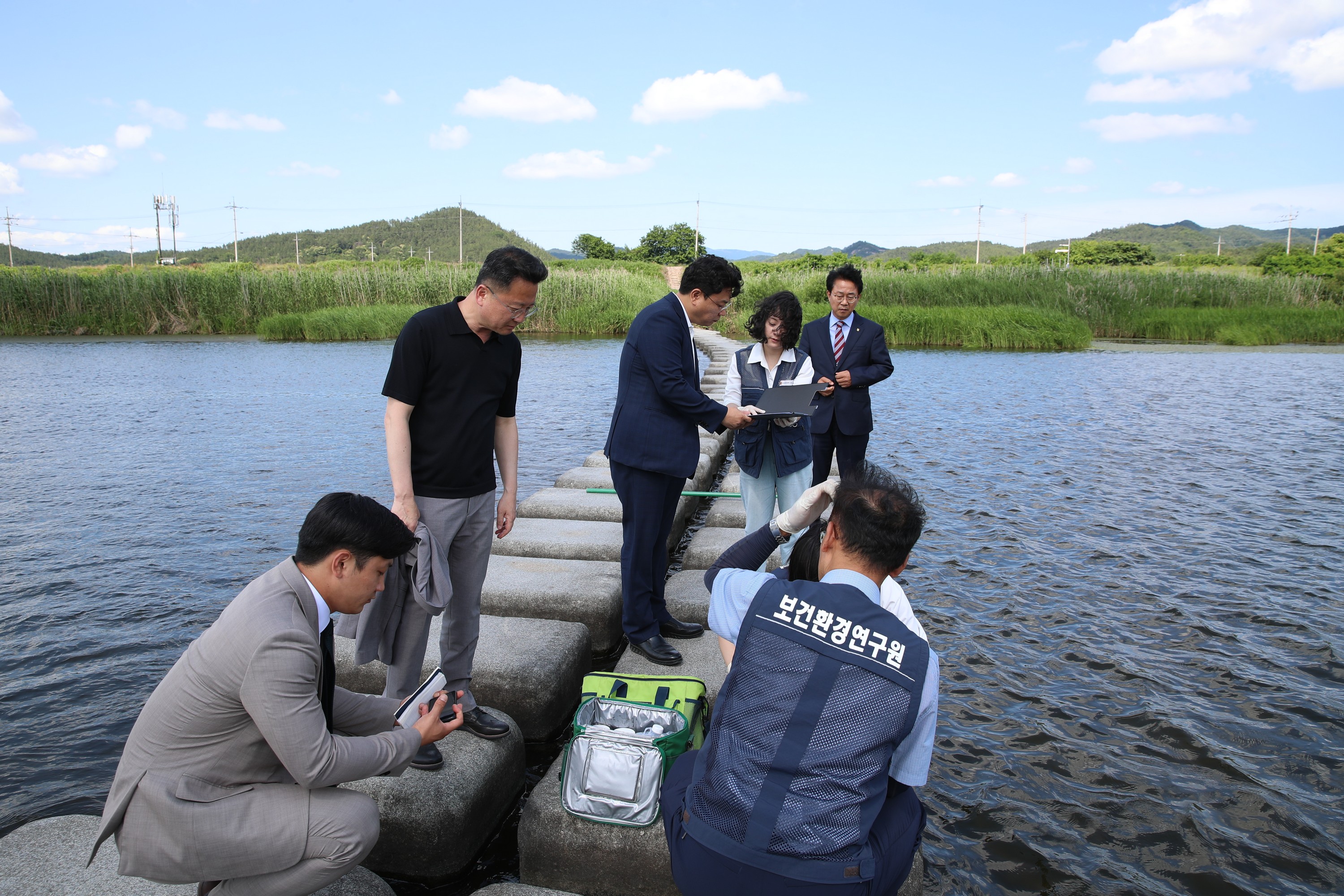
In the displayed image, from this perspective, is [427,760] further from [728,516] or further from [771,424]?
[728,516]

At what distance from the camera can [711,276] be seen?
11.4 ft

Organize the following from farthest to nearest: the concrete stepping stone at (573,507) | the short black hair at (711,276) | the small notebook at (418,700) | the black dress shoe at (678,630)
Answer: the concrete stepping stone at (573,507), the black dress shoe at (678,630), the short black hair at (711,276), the small notebook at (418,700)

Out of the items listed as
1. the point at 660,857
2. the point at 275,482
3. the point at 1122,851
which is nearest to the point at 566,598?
the point at 660,857

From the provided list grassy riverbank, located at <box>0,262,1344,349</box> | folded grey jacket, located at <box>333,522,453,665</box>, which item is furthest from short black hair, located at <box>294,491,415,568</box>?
grassy riverbank, located at <box>0,262,1344,349</box>

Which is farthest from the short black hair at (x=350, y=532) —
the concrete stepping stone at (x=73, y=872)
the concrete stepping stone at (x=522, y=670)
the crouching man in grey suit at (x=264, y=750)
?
the concrete stepping stone at (x=522, y=670)

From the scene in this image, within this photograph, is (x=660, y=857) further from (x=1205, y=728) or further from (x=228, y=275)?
(x=228, y=275)

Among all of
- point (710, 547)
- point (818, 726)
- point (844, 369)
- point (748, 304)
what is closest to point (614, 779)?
point (818, 726)

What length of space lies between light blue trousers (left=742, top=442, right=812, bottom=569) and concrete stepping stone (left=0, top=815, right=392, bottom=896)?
2463 millimetres

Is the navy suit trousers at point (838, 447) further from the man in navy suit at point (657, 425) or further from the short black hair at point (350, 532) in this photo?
the short black hair at point (350, 532)

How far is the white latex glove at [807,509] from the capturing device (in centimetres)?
226

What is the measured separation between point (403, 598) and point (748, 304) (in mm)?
26775

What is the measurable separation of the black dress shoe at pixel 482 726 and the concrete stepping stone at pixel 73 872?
1.95 feet

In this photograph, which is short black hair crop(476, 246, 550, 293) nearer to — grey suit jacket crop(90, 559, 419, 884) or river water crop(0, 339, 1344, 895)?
grey suit jacket crop(90, 559, 419, 884)

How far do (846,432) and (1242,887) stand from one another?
287 cm
